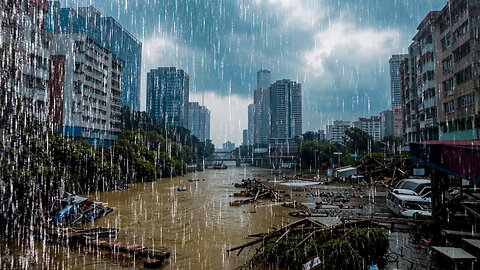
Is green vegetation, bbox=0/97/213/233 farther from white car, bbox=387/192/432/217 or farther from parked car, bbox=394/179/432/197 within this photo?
parked car, bbox=394/179/432/197

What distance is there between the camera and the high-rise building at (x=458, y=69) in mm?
28281

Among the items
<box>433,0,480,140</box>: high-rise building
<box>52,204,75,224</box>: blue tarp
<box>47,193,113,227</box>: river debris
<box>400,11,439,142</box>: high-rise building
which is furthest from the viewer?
<box>400,11,439,142</box>: high-rise building

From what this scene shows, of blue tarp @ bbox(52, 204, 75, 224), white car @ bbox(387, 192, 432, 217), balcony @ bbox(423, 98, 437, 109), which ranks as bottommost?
blue tarp @ bbox(52, 204, 75, 224)

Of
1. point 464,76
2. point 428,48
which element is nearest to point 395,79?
point 428,48

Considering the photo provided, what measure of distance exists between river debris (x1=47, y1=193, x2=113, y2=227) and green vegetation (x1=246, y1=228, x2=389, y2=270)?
476 inches

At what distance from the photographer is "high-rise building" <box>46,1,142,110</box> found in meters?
134

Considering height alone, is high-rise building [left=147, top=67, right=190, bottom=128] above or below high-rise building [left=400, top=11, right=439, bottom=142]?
above

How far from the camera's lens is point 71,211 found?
17.6m

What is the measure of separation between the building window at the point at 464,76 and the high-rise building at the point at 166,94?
535 feet

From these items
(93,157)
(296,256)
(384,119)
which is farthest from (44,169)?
(384,119)

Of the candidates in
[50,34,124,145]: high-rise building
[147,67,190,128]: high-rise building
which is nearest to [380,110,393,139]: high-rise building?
[147,67,190,128]: high-rise building

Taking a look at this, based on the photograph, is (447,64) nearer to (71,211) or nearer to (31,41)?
(71,211)

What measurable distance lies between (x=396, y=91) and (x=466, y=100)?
170 metres

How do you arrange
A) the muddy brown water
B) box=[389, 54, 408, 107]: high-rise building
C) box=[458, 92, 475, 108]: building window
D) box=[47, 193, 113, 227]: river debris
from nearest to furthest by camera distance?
1. the muddy brown water
2. box=[47, 193, 113, 227]: river debris
3. box=[458, 92, 475, 108]: building window
4. box=[389, 54, 408, 107]: high-rise building
